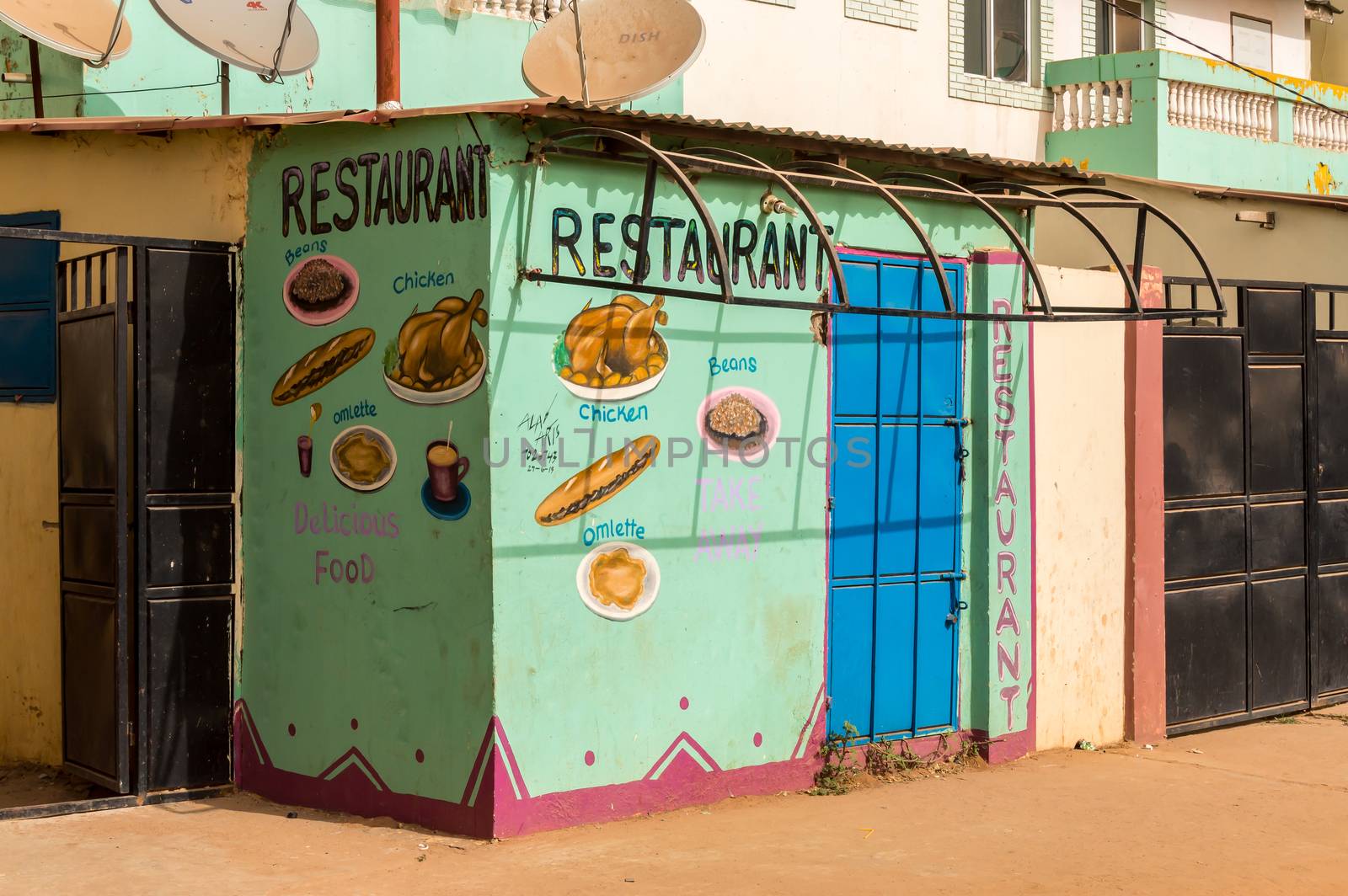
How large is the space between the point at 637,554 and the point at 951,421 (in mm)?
2041

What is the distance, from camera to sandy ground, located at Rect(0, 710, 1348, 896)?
550 centimetres

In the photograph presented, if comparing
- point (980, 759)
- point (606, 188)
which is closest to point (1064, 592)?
point (980, 759)

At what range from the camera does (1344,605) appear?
940 centimetres

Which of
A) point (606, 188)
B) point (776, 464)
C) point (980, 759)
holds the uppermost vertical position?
point (606, 188)

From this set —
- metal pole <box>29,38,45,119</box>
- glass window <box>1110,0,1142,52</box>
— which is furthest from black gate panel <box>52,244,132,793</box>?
glass window <box>1110,0,1142,52</box>

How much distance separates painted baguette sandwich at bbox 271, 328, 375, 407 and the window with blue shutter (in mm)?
1481

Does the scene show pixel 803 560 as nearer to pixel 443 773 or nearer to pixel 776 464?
pixel 776 464

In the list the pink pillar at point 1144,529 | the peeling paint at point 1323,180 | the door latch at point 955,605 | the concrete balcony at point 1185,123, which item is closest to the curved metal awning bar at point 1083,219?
the pink pillar at point 1144,529

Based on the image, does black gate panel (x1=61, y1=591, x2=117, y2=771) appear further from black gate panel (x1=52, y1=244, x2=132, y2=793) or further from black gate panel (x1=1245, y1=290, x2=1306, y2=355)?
black gate panel (x1=1245, y1=290, x2=1306, y2=355)

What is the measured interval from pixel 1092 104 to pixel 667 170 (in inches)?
388

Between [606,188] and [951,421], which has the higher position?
[606,188]

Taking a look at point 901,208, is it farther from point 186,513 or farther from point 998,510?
point 186,513

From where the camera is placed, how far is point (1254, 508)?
884 centimetres

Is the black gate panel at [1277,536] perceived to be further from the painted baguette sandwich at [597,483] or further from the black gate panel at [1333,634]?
the painted baguette sandwich at [597,483]
